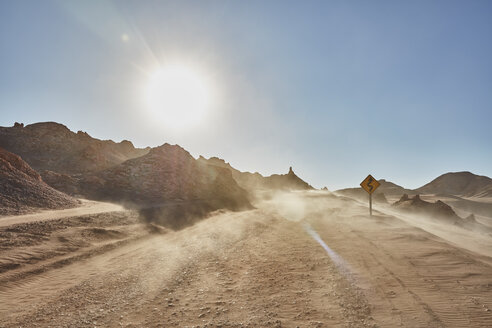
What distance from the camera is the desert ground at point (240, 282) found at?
4.68 metres

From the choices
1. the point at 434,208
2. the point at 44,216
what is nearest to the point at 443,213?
the point at 434,208

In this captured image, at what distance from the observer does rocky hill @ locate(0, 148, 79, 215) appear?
16031 millimetres

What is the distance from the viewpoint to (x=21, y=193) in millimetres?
17781

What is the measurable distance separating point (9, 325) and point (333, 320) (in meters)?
6.92

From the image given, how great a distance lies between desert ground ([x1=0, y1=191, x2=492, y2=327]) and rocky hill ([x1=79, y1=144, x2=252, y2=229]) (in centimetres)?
1215

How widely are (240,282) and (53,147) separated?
6387 centimetres

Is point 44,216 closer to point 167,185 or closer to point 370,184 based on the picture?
point 167,185

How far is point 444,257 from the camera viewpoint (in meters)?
7.66

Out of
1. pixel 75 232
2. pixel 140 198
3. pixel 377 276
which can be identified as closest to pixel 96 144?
pixel 140 198

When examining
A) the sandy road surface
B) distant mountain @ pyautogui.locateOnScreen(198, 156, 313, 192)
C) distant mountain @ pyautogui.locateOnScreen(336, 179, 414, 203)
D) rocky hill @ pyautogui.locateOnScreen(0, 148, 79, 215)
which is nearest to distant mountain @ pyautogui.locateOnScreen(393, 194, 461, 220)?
the sandy road surface

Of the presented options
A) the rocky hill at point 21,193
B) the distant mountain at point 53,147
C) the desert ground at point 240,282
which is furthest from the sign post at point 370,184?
the distant mountain at point 53,147

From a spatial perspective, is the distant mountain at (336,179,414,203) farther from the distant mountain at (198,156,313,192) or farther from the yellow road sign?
the yellow road sign

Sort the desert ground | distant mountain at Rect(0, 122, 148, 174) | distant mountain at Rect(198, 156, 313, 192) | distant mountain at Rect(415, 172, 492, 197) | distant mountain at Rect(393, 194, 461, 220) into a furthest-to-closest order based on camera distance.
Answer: distant mountain at Rect(415, 172, 492, 197) → distant mountain at Rect(198, 156, 313, 192) → distant mountain at Rect(0, 122, 148, 174) → distant mountain at Rect(393, 194, 461, 220) → the desert ground

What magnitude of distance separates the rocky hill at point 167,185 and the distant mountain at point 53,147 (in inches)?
627
